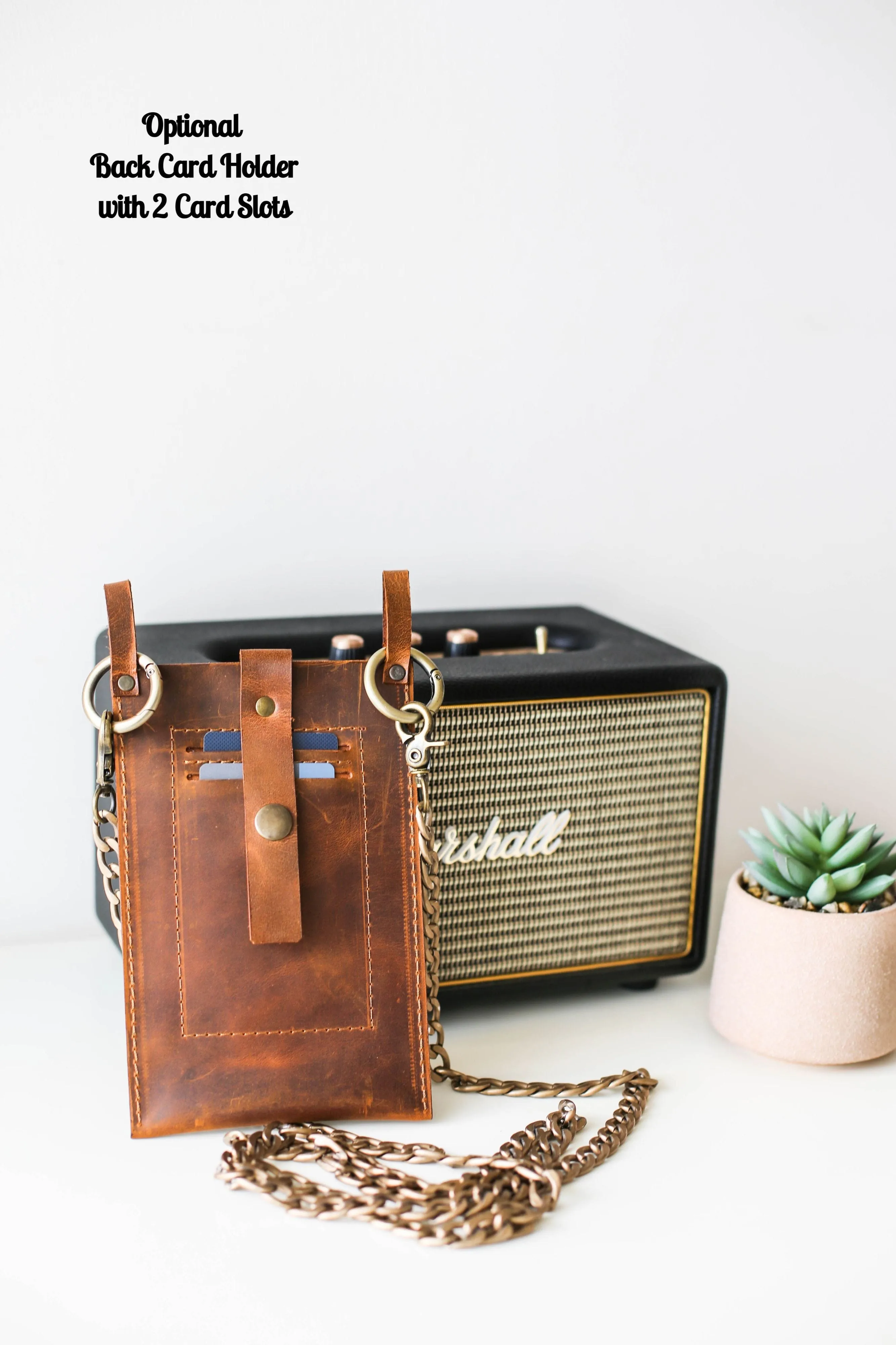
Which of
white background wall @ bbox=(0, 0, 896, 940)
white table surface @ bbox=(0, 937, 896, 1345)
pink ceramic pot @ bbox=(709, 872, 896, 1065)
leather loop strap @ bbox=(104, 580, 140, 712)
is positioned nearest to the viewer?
white table surface @ bbox=(0, 937, 896, 1345)

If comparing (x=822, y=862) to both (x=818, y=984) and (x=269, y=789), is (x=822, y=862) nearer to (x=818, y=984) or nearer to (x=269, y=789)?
(x=818, y=984)

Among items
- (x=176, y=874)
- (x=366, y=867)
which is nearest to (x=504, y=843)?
(x=366, y=867)

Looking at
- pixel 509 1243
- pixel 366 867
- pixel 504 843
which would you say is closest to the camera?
pixel 509 1243

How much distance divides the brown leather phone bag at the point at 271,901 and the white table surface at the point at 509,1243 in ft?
0.13

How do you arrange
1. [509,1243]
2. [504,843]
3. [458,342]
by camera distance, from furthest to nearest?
[458,342] → [504,843] → [509,1243]

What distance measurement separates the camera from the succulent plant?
3.09ft

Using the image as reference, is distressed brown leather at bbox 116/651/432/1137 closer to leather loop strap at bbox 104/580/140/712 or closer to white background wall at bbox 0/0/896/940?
leather loop strap at bbox 104/580/140/712

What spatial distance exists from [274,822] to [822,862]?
0.45 meters

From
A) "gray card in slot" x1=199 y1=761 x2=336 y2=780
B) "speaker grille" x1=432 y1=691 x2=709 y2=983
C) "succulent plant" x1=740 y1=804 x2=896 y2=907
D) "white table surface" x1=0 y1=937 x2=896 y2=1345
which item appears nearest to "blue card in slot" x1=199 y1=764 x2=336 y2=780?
"gray card in slot" x1=199 y1=761 x2=336 y2=780

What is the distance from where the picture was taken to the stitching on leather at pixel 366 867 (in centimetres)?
83

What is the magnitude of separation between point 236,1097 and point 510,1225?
0.65ft

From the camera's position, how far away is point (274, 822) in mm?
798

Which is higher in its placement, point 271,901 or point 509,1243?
point 271,901

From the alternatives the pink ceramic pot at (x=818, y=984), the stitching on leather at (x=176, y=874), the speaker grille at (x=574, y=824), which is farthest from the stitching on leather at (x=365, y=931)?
the pink ceramic pot at (x=818, y=984)
